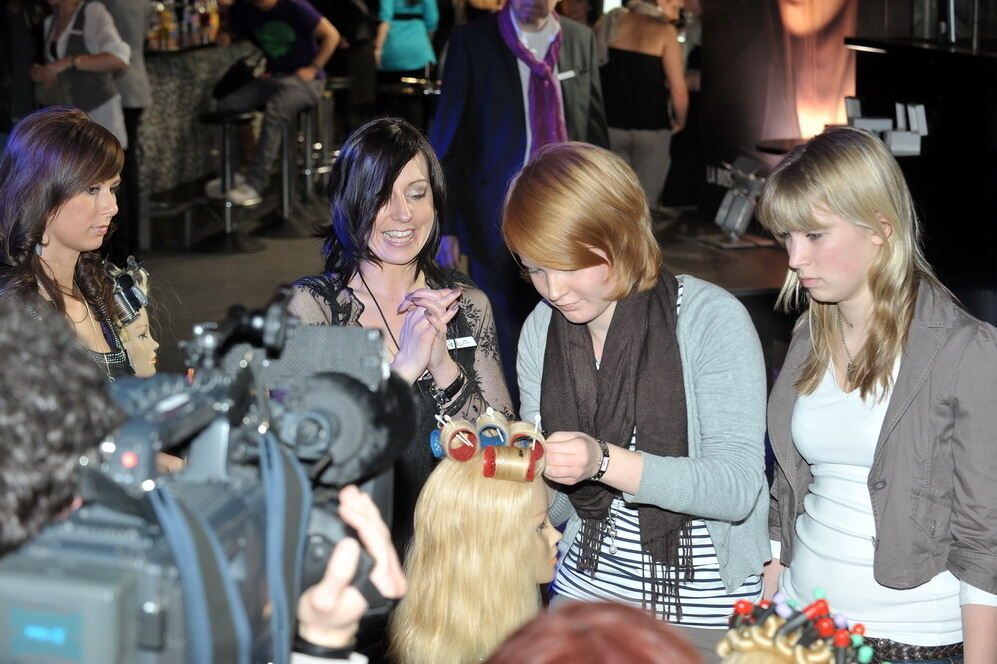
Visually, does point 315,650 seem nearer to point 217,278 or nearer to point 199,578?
point 199,578

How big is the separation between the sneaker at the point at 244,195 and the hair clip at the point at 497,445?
6.50 meters

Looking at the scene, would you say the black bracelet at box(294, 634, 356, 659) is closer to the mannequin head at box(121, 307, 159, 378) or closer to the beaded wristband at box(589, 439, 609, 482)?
the beaded wristband at box(589, 439, 609, 482)

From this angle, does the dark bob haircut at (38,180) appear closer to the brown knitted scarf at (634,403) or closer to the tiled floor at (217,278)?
the brown knitted scarf at (634,403)

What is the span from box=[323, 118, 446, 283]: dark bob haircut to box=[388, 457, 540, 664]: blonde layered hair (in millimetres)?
814

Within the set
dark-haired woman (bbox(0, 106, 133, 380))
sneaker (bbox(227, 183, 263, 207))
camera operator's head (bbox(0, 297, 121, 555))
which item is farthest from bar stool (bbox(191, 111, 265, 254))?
camera operator's head (bbox(0, 297, 121, 555))

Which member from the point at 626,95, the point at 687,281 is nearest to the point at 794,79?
the point at 626,95

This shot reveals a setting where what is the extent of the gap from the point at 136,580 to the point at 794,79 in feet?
24.9

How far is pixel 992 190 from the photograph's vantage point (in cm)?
487

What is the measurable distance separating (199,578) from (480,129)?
3.58 metres

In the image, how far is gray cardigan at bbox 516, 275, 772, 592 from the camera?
6.95ft

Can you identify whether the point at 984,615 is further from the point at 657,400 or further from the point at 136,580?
the point at 136,580

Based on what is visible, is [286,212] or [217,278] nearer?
[217,278]

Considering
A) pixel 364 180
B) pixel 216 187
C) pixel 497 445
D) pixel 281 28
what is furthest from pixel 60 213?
pixel 216 187

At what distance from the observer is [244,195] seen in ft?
27.6
